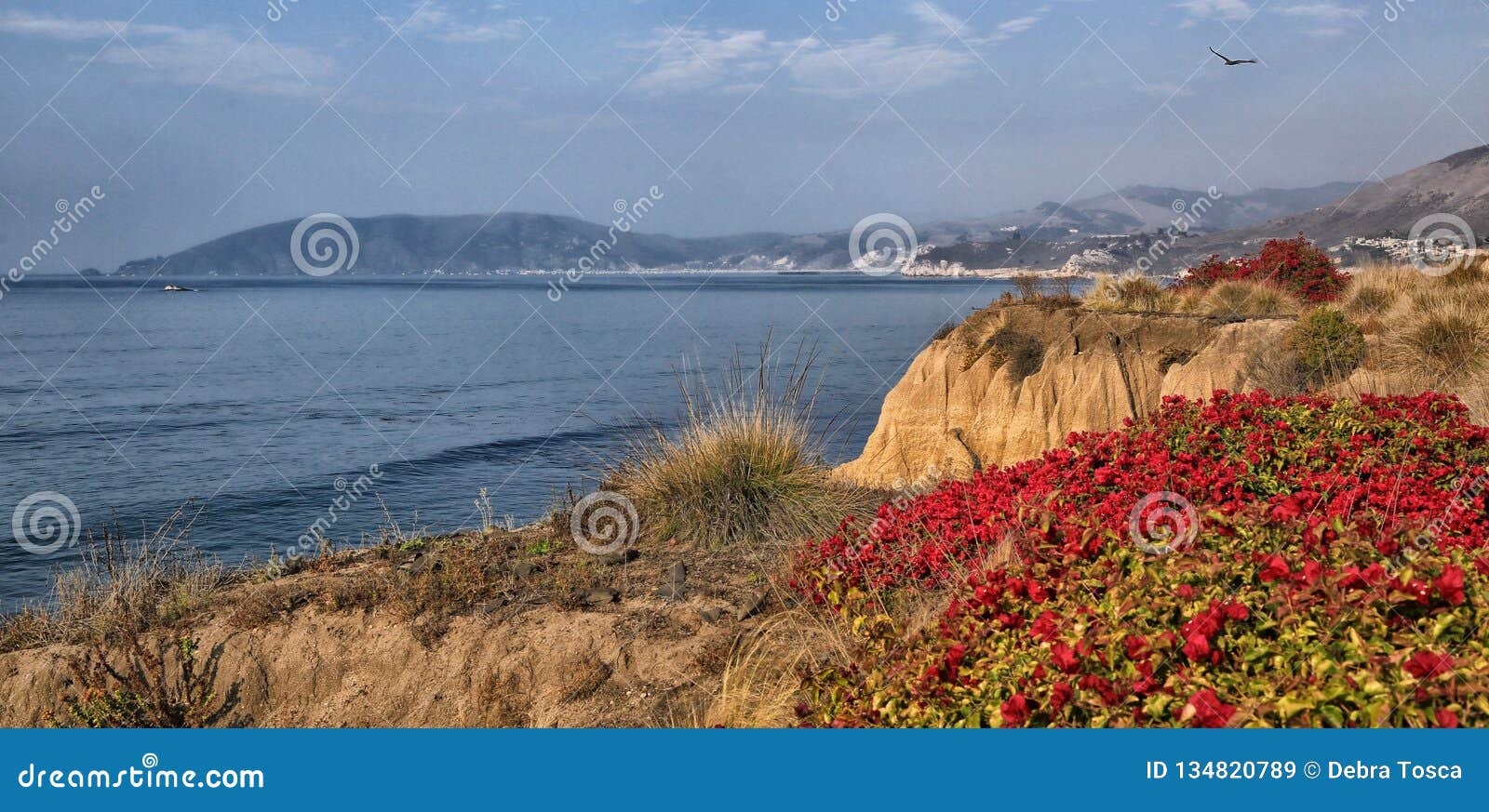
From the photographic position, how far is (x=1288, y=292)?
2100cm

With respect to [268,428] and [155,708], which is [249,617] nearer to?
[155,708]

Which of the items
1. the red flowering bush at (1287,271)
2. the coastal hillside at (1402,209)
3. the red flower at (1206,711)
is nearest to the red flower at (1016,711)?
the red flower at (1206,711)

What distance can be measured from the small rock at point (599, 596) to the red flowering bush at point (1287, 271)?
17.5 m

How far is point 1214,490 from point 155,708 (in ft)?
24.7

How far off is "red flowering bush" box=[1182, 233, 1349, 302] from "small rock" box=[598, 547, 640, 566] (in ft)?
54.8

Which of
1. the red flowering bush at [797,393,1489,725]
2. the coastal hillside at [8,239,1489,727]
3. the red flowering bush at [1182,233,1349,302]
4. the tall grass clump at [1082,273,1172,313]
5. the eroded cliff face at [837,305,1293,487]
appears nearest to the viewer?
the red flowering bush at [797,393,1489,725]

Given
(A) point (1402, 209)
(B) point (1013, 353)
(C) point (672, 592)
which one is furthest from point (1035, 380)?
(A) point (1402, 209)

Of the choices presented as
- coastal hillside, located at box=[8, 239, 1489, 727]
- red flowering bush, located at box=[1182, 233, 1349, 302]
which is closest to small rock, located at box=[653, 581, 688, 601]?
coastal hillside, located at box=[8, 239, 1489, 727]

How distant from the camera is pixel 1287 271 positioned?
2219cm

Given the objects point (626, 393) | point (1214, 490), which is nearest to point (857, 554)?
point (1214, 490)

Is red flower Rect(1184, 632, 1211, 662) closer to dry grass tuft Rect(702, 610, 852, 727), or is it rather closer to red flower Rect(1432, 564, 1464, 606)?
red flower Rect(1432, 564, 1464, 606)

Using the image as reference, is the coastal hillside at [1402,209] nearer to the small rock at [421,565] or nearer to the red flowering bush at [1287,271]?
the red flowering bush at [1287,271]

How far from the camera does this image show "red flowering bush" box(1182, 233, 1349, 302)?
21.6 m

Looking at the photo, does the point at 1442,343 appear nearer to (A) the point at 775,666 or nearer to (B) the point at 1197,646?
(A) the point at 775,666
